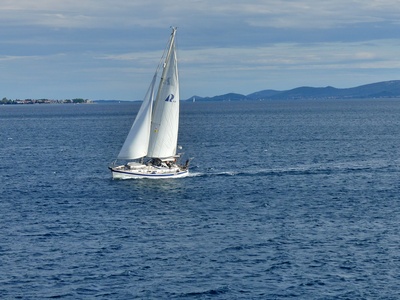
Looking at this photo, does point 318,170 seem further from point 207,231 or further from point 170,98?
point 207,231

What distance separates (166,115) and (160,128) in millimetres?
1873

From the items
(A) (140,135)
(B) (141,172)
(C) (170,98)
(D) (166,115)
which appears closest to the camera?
(B) (141,172)

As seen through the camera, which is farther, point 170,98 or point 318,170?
point 318,170

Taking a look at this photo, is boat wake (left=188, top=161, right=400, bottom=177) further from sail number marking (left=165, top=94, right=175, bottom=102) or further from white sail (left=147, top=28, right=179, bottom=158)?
sail number marking (left=165, top=94, right=175, bottom=102)

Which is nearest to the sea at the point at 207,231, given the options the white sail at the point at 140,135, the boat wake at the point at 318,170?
the boat wake at the point at 318,170

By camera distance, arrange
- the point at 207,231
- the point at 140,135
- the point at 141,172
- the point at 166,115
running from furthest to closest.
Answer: the point at 166,115
the point at 140,135
the point at 141,172
the point at 207,231

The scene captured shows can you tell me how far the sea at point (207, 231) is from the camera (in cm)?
5419

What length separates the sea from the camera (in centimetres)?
5419

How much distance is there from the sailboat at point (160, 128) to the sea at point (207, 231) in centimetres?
325

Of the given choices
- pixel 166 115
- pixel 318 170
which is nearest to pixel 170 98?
pixel 166 115

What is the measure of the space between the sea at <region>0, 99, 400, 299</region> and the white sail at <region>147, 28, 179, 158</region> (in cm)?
Answer: 534

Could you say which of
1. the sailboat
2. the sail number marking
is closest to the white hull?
the sailboat

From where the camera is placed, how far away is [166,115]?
10362cm

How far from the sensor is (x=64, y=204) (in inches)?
3297
